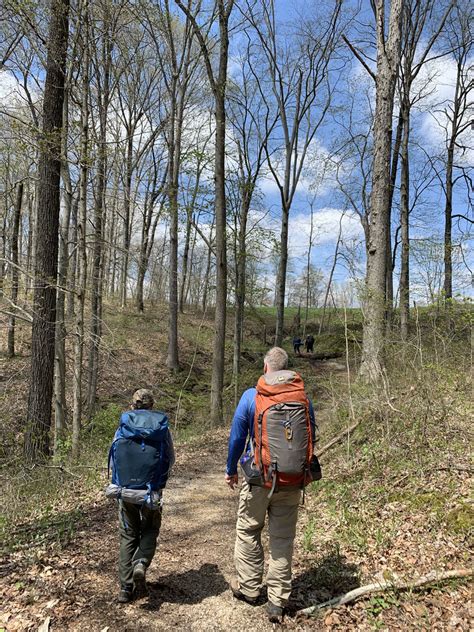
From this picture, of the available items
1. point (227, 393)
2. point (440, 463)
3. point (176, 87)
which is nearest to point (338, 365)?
point (227, 393)

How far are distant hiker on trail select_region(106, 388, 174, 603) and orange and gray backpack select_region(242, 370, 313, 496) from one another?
2.73 ft

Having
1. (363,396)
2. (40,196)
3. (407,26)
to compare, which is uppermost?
(407,26)

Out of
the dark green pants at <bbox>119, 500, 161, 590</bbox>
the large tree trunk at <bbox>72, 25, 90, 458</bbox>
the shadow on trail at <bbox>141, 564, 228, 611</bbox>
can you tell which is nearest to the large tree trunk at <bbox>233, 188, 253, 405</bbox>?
the large tree trunk at <bbox>72, 25, 90, 458</bbox>

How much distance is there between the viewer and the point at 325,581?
12.0 feet

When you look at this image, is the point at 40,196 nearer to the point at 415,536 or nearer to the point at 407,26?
the point at 415,536

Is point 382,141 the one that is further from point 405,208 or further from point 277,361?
point 405,208

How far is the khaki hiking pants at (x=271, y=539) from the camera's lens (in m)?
3.19

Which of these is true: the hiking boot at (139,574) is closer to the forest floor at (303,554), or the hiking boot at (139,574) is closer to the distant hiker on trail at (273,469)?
the forest floor at (303,554)

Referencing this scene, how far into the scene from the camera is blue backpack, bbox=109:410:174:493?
338 centimetres

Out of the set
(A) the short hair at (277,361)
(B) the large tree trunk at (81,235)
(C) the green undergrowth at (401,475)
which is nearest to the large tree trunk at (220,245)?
(B) the large tree trunk at (81,235)

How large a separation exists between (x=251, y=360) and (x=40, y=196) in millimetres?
14423

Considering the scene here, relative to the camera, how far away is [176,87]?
16906 millimetres

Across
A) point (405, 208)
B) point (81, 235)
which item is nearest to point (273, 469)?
point (81, 235)

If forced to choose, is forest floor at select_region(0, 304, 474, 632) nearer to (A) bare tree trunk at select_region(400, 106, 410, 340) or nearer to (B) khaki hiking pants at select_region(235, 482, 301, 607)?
(B) khaki hiking pants at select_region(235, 482, 301, 607)
